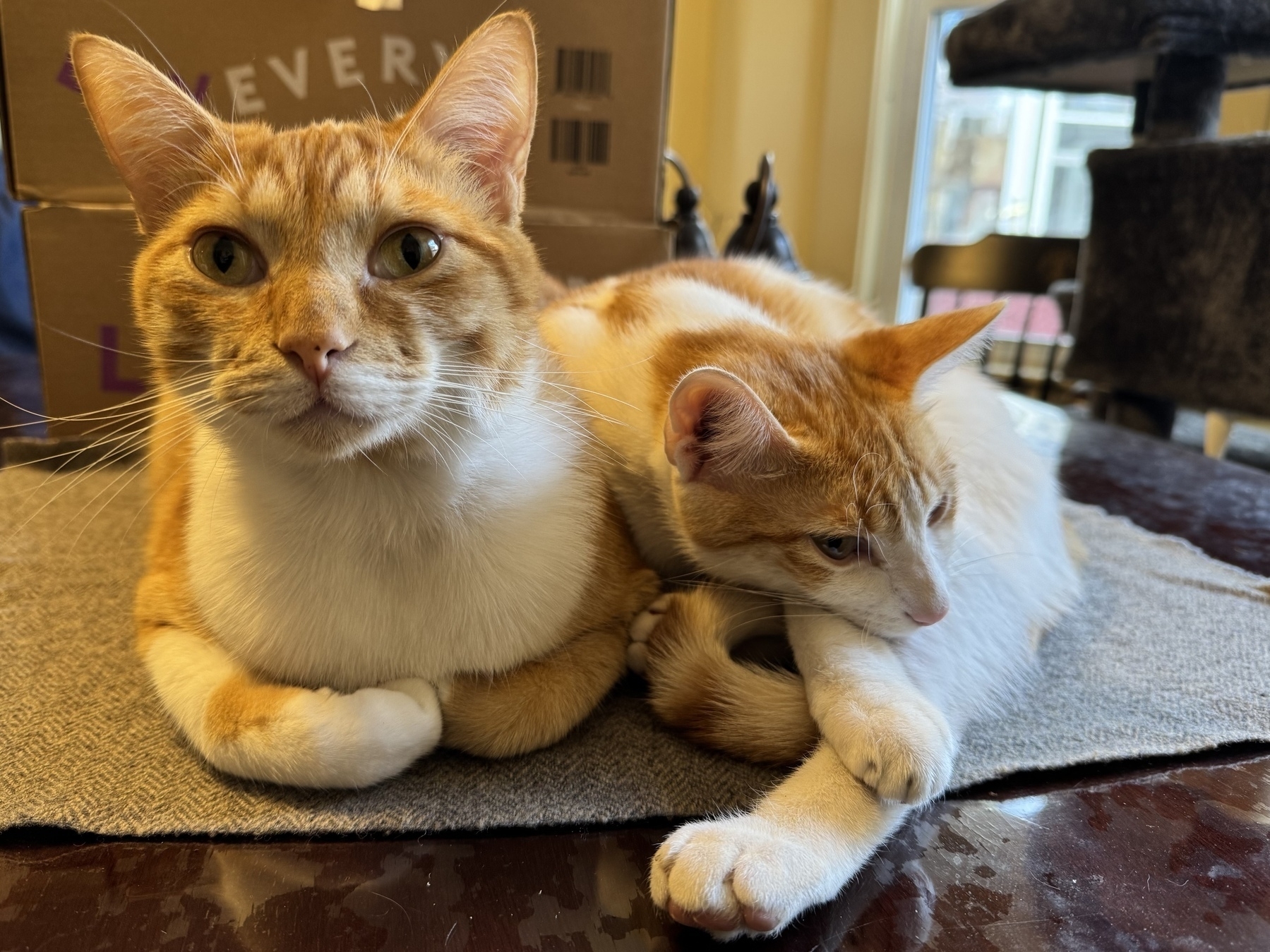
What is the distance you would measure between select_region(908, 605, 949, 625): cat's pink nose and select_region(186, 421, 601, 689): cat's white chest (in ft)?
1.14

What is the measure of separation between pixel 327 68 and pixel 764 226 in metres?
1.11

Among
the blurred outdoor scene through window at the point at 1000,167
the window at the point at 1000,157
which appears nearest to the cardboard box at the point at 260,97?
the blurred outdoor scene through window at the point at 1000,167

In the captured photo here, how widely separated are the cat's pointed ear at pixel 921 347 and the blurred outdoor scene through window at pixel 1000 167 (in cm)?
253

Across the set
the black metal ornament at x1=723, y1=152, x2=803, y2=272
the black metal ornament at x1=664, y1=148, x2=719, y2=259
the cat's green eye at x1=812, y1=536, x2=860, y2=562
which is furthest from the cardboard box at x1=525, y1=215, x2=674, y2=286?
the cat's green eye at x1=812, y1=536, x2=860, y2=562

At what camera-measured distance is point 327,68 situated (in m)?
1.43

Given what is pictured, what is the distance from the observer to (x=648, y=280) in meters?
1.22

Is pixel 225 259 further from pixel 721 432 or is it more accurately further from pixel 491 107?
pixel 721 432

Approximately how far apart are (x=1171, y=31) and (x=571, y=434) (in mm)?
2018

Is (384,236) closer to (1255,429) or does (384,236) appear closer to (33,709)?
(33,709)

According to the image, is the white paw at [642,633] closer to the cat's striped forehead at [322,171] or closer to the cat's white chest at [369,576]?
the cat's white chest at [369,576]

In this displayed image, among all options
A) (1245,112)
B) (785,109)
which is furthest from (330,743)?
(1245,112)

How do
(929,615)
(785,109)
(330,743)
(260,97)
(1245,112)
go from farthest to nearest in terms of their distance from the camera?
(785,109) < (1245,112) < (260,97) < (929,615) < (330,743)

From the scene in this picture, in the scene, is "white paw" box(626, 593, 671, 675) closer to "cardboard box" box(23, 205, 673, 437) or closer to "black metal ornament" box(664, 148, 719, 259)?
"cardboard box" box(23, 205, 673, 437)

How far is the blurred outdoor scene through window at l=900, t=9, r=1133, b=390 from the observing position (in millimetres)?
3357
